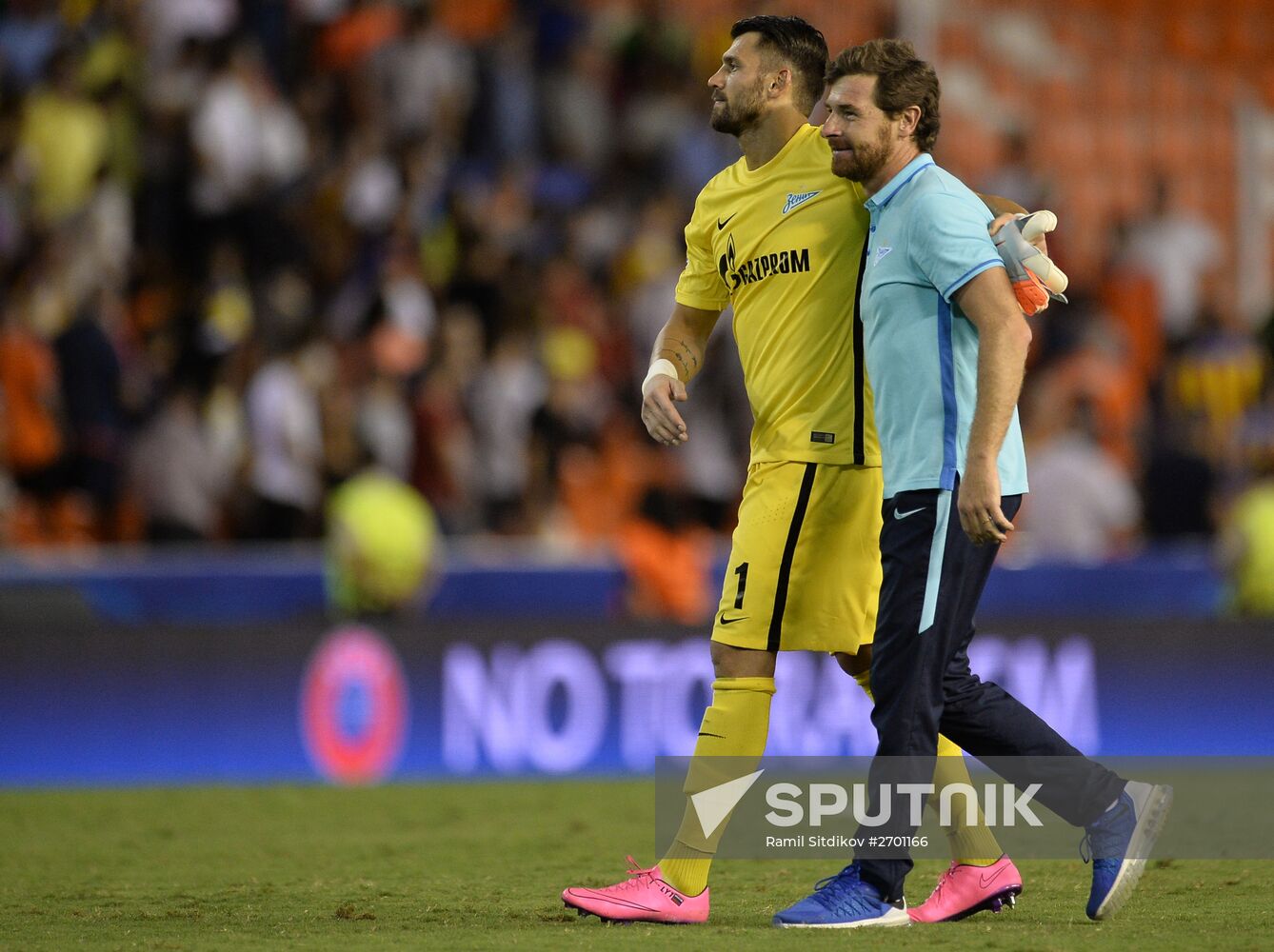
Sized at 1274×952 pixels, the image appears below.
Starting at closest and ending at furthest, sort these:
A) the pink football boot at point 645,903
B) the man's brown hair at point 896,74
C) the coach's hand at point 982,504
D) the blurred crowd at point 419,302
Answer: the coach's hand at point 982,504, the man's brown hair at point 896,74, the pink football boot at point 645,903, the blurred crowd at point 419,302

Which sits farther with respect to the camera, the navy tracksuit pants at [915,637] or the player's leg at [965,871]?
the player's leg at [965,871]

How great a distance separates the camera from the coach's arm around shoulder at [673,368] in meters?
5.55

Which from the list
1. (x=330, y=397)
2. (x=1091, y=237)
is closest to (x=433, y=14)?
(x=330, y=397)

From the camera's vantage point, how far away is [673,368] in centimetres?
588

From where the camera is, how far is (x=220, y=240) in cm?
1284

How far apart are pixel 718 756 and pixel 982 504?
3.46 ft

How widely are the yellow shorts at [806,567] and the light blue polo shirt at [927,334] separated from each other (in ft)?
0.97

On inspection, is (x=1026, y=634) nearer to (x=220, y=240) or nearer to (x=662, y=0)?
(x=220, y=240)

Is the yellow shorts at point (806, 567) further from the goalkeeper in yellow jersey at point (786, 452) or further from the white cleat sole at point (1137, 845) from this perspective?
the white cleat sole at point (1137, 845)

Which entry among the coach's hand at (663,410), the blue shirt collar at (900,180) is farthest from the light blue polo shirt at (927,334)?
the coach's hand at (663,410)

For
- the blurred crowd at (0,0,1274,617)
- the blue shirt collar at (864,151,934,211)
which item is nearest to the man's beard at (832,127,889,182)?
the blue shirt collar at (864,151,934,211)

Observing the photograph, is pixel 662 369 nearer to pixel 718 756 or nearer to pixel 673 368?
pixel 673 368

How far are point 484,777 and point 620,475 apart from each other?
9.49 ft

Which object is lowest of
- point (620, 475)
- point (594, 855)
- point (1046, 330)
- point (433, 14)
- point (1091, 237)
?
point (594, 855)
